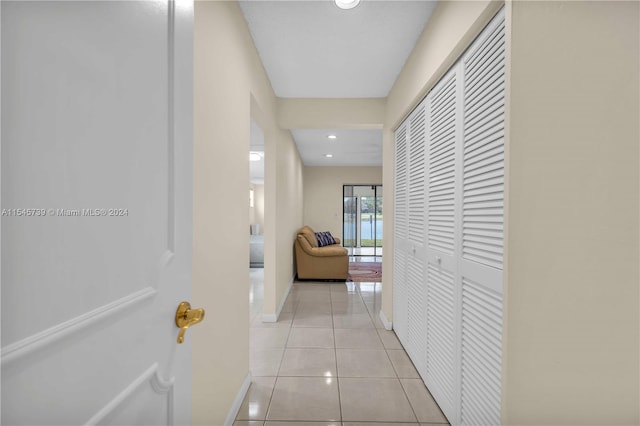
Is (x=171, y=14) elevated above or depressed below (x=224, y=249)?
above

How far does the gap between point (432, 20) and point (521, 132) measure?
1248 mm

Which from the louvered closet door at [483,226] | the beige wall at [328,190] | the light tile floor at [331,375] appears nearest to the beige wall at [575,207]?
the louvered closet door at [483,226]

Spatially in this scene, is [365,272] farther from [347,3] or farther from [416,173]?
[347,3]

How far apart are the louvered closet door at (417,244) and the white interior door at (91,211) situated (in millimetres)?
1806

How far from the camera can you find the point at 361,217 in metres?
8.30

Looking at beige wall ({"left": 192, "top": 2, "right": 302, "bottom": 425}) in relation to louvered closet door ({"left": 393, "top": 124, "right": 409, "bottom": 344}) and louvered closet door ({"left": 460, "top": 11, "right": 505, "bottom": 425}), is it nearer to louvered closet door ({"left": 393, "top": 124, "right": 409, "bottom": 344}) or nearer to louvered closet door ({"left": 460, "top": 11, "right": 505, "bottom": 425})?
louvered closet door ({"left": 460, "top": 11, "right": 505, "bottom": 425})

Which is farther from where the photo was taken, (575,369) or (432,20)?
(432,20)

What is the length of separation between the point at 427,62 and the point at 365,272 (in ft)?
15.1

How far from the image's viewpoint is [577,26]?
3.45 feet

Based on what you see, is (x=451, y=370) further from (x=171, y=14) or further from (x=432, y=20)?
(x=432, y=20)

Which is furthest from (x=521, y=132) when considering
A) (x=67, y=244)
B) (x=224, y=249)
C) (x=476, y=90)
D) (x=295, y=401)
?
(x=295, y=401)

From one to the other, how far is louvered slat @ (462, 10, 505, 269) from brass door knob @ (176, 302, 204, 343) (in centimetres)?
115

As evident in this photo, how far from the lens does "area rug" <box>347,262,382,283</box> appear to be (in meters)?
5.44

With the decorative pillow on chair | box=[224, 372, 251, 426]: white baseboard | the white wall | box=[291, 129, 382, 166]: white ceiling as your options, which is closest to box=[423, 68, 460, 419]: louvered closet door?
box=[224, 372, 251, 426]: white baseboard
